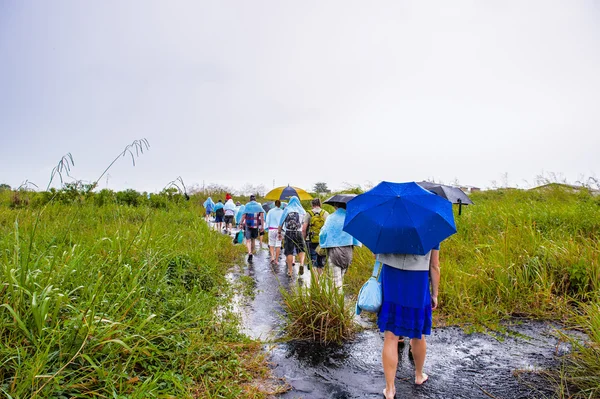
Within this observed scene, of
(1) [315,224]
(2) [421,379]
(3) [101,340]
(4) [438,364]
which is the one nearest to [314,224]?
(1) [315,224]

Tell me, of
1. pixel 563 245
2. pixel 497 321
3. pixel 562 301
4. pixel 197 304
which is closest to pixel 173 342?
pixel 197 304

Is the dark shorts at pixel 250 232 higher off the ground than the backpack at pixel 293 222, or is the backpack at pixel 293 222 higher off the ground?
the backpack at pixel 293 222

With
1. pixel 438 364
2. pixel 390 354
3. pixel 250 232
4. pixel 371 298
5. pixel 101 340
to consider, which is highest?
pixel 371 298

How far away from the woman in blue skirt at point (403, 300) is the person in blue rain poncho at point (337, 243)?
2.30 m

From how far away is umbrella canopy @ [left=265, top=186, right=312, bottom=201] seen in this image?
11.7 meters

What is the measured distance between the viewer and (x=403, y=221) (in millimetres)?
2816

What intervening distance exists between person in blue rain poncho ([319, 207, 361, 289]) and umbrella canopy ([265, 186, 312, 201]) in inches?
239

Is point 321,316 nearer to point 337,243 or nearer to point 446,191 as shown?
point 337,243

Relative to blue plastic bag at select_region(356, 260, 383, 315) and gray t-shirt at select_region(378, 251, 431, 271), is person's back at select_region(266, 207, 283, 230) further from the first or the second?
gray t-shirt at select_region(378, 251, 431, 271)

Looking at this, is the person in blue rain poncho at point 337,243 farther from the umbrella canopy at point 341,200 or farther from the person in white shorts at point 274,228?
the person in white shorts at point 274,228

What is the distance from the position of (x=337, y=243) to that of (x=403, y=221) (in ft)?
8.93

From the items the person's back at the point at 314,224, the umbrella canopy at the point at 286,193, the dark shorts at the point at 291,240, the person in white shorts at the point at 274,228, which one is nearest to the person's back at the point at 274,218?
the person in white shorts at the point at 274,228

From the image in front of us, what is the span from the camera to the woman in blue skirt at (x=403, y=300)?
9.81 feet

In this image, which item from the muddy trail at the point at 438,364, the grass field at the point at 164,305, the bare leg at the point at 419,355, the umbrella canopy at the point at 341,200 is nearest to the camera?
the grass field at the point at 164,305
